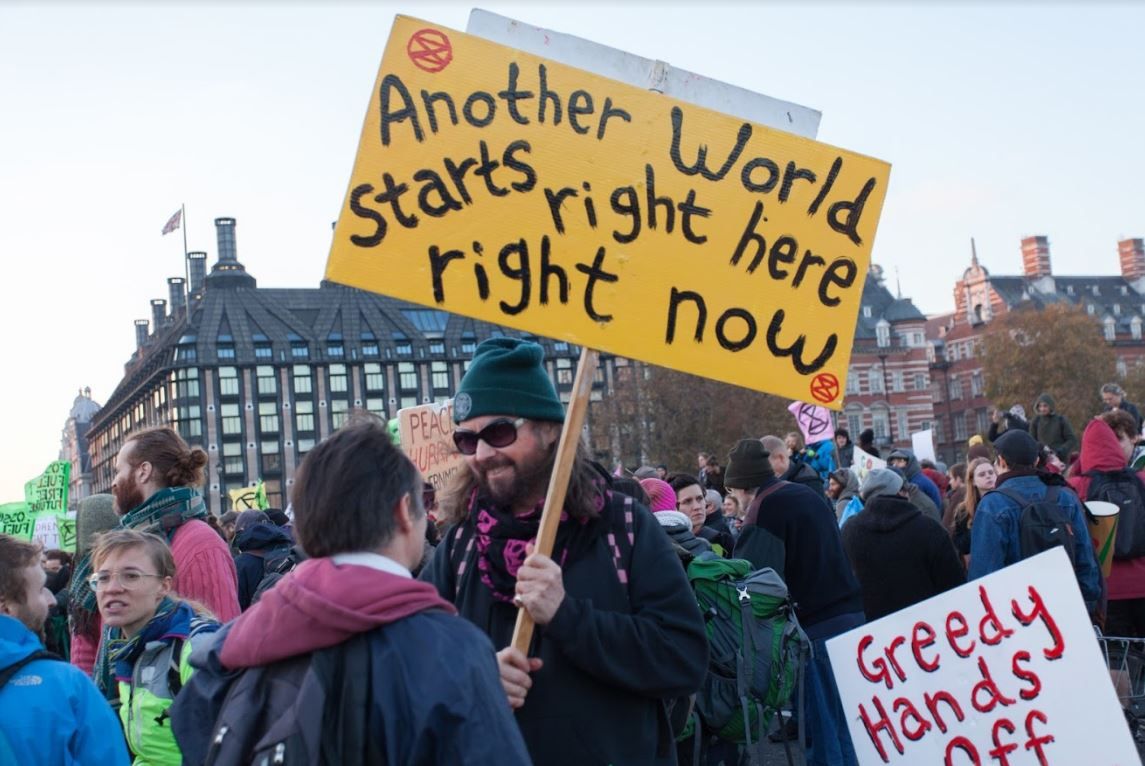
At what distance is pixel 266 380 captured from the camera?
93.0m

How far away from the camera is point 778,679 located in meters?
5.31

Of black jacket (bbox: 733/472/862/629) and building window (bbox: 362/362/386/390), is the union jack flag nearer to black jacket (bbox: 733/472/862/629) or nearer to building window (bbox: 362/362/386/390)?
building window (bbox: 362/362/386/390)

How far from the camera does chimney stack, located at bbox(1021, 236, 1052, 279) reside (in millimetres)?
97812

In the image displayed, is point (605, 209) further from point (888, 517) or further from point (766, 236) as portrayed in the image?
point (888, 517)

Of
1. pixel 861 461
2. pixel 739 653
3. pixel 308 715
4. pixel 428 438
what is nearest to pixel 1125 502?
pixel 739 653

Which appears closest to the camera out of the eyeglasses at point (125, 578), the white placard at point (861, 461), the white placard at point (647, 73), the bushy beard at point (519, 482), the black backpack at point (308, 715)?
the black backpack at point (308, 715)

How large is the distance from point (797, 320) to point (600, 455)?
202 feet

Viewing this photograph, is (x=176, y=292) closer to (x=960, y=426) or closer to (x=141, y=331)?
(x=141, y=331)

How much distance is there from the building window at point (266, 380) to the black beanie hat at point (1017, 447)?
3487 inches

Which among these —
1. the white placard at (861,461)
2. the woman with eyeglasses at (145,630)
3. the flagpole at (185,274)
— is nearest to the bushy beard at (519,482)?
the woman with eyeglasses at (145,630)

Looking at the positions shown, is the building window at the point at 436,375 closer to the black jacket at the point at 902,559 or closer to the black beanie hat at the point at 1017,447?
the black jacket at the point at 902,559

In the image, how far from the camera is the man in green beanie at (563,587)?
10.2 ft

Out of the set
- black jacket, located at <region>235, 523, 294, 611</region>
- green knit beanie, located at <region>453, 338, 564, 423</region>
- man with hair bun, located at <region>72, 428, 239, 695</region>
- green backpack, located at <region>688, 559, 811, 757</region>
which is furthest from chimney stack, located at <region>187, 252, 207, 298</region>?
green knit beanie, located at <region>453, 338, 564, 423</region>

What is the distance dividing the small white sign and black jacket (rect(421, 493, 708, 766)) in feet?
6.80
